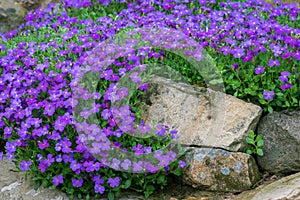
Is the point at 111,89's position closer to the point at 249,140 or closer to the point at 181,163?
the point at 181,163

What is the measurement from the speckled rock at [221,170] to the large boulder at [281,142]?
9.1 inches

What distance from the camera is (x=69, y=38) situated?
15.2 feet

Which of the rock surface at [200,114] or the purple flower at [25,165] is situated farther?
the rock surface at [200,114]

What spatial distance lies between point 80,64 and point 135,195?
123 cm

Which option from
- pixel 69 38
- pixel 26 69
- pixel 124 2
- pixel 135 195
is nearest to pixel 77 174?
pixel 135 195

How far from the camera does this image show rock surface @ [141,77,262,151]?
3779 mm

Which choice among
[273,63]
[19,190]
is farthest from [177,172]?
[19,190]

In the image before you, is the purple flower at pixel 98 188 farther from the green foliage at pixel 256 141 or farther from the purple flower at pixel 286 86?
the purple flower at pixel 286 86

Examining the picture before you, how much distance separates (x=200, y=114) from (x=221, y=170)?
A: 502mm

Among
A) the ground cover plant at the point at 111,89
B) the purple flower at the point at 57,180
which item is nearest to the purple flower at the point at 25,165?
the ground cover plant at the point at 111,89

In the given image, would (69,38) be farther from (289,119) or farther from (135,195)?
(289,119)

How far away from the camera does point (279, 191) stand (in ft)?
10.9

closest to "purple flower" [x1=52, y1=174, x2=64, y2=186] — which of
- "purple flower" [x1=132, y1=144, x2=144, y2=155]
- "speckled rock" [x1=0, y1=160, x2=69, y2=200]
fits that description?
"speckled rock" [x1=0, y1=160, x2=69, y2=200]

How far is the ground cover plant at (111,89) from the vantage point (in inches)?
139
